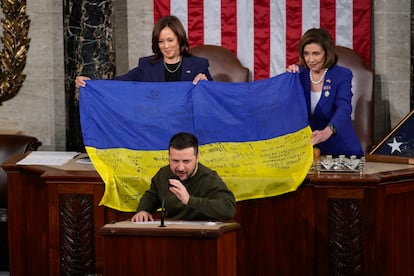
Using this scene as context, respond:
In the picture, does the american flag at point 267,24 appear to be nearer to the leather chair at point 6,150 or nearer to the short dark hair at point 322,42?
the leather chair at point 6,150

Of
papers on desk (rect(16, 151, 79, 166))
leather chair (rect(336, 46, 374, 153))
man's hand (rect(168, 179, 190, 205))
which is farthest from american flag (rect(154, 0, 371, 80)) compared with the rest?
man's hand (rect(168, 179, 190, 205))

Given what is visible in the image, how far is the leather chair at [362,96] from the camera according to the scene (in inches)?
424

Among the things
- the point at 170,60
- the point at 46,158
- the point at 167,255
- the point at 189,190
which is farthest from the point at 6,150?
the point at 167,255

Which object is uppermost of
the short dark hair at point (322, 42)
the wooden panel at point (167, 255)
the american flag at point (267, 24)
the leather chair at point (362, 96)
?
the american flag at point (267, 24)

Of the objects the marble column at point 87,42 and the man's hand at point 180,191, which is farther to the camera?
the marble column at point 87,42

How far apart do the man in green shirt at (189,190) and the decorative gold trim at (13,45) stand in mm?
4190

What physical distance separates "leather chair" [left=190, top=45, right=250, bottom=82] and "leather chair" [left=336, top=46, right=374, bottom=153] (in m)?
0.99

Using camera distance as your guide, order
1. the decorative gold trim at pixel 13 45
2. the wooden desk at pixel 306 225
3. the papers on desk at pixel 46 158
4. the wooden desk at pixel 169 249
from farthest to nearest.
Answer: the decorative gold trim at pixel 13 45 < the papers on desk at pixel 46 158 < the wooden desk at pixel 306 225 < the wooden desk at pixel 169 249

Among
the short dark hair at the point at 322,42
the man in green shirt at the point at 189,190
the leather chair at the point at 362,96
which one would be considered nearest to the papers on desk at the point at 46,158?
the man in green shirt at the point at 189,190

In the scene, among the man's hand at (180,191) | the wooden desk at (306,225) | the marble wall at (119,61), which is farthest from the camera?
the marble wall at (119,61)

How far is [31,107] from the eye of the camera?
447 inches

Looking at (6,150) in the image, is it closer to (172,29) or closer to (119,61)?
(119,61)

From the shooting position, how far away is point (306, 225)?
846 centimetres

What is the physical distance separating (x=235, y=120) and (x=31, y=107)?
314 centimetres
